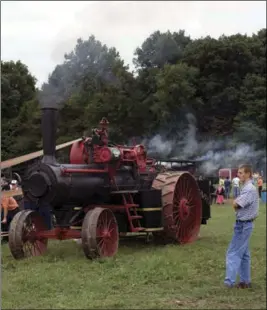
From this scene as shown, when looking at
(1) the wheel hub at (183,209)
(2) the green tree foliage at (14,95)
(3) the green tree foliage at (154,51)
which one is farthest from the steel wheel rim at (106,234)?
(3) the green tree foliage at (154,51)

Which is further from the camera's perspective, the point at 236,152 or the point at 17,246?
the point at 236,152

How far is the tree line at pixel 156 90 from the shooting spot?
7.75 metres

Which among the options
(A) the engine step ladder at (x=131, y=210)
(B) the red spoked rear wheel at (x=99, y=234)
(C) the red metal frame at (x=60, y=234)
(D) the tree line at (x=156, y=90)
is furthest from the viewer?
(A) the engine step ladder at (x=131, y=210)

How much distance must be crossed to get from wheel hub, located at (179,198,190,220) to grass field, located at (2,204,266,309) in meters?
0.92

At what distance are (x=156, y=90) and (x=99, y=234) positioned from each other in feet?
50.5

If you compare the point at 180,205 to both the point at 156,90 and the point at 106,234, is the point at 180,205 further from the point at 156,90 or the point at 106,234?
the point at 156,90

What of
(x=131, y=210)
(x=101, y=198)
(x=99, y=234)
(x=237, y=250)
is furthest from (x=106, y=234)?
(x=237, y=250)

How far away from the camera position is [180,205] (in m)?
8.82

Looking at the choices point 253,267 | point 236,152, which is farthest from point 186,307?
point 236,152

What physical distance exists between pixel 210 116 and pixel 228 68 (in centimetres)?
314

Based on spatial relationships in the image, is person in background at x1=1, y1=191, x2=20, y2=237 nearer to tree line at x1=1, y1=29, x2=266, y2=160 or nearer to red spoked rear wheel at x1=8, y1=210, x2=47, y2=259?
tree line at x1=1, y1=29, x2=266, y2=160

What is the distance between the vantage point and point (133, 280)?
550 centimetres

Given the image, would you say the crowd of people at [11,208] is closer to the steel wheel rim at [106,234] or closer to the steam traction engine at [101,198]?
the steam traction engine at [101,198]

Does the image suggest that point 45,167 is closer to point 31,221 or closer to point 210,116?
point 31,221
